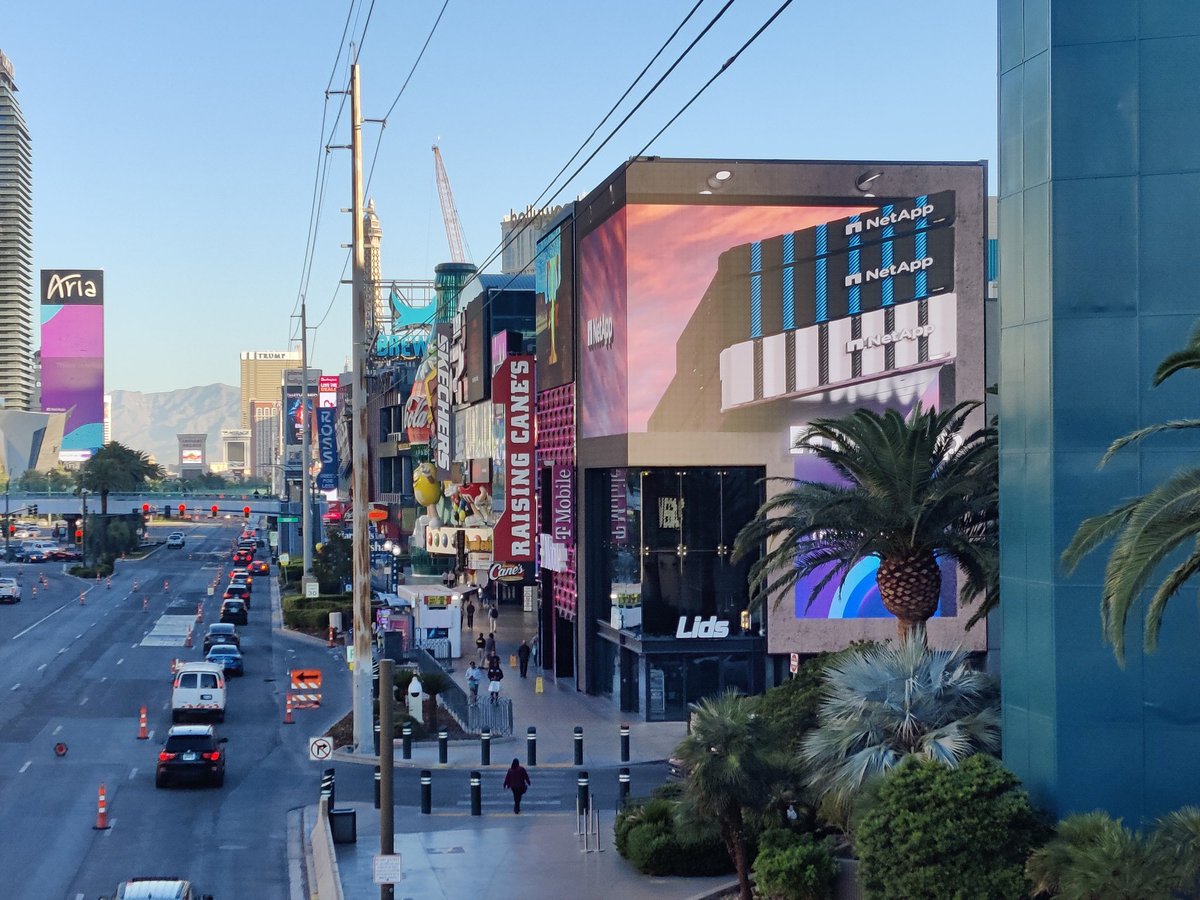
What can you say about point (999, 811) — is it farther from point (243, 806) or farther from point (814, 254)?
point (814, 254)

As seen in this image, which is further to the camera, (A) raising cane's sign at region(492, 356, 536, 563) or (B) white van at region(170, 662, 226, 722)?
(A) raising cane's sign at region(492, 356, 536, 563)

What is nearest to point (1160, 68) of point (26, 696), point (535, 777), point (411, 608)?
point (535, 777)

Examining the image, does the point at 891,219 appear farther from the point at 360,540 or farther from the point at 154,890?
the point at 154,890

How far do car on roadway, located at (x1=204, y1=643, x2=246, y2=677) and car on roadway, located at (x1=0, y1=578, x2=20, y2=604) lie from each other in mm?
32637

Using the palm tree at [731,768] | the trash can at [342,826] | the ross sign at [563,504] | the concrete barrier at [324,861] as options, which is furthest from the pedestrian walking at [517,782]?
the ross sign at [563,504]

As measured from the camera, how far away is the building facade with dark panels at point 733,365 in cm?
4091

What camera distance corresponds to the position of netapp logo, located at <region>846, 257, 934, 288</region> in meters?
40.2

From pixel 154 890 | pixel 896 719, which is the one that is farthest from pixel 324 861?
pixel 896 719

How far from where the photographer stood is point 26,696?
1794 inches

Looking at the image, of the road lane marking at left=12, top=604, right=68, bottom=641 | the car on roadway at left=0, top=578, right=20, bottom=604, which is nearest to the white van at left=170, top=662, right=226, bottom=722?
the road lane marking at left=12, top=604, right=68, bottom=641

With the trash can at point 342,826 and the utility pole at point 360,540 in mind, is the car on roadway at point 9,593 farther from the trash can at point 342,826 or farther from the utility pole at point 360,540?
the trash can at point 342,826

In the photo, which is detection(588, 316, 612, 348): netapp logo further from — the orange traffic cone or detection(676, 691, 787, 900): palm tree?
detection(676, 691, 787, 900): palm tree

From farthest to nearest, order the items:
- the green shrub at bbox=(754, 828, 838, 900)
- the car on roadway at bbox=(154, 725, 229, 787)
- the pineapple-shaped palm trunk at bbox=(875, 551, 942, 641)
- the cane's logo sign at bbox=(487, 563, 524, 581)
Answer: the cane's logo sign at bbox=(487, 563, 524, 581)
the car on roadway at bbox=(154, 725, 229, 787)
the pineapple-shaped palm trunk at bbox=(875, 551, 942, 641)
the green shrub at bbox=(754, 828, 838, 900)

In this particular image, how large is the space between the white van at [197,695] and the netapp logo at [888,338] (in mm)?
18424
